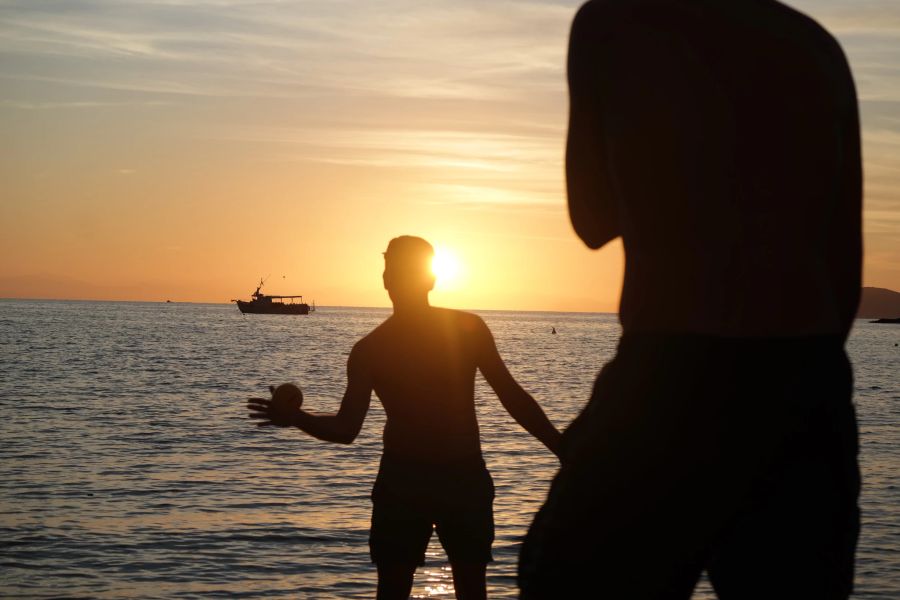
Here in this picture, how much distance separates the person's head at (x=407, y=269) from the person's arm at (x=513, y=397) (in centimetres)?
34

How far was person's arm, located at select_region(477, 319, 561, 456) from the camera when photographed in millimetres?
4574

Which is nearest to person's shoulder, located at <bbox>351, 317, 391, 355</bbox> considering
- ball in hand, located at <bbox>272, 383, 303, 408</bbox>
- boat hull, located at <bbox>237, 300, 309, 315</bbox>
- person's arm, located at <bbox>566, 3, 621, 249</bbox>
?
ball in hand, located at <bbox>272, 383, 303, 408</bbox>

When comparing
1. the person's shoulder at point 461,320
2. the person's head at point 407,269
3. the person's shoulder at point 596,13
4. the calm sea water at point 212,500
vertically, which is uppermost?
the person's shoulder at point 596,13

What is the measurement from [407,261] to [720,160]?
11.7ft

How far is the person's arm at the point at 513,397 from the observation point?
15.0 feet

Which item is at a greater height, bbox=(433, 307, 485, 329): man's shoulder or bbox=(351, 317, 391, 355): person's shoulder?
bbox=(433, 307, 485, 329): man's shoulder

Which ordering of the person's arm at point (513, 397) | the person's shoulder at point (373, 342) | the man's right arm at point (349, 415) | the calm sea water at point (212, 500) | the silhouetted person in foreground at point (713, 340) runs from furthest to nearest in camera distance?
the calm sea water at point (212, 500) → the person's shoulder at point (373, 342) → the person's arm at point (513, 397) → the man's right arm at point (349, 415) → the silhouetted person in foreground at point (713, 340)

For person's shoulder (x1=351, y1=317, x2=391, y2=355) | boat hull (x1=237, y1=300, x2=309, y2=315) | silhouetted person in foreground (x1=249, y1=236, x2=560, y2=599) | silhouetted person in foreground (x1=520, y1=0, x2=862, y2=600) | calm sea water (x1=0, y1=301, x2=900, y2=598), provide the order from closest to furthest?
silhouetted person in foreground (x1=520, y1=0, x2=862, y2=600) < silhouetted person in foreground (x1=249, y1=236, x2=560, y2=599) < person's shoulder (x1=351, y1=317, x2=391, y2=355) < calm sea water (x1=0, y1=301, x2=900, y2=598) < boat hull (x1=237, y1=300, x2=309, y2=315)

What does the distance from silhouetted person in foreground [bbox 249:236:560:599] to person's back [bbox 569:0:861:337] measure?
3.25 metres

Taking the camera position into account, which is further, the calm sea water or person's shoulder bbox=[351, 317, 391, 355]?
the calm sea water

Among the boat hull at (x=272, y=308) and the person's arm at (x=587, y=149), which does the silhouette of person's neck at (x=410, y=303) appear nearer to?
the person's arm at (x=587, y=149)

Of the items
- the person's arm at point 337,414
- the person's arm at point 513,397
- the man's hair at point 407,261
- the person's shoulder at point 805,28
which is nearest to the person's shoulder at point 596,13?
the person's shoulder at point 805,28

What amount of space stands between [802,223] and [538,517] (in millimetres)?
642

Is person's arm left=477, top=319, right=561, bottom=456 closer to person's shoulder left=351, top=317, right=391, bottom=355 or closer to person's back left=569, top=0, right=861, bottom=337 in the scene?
person's shoulder left=351, top=317, right=391, bottom=355
